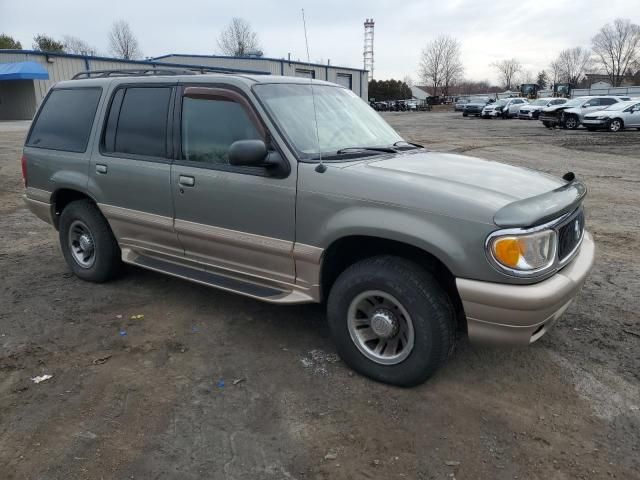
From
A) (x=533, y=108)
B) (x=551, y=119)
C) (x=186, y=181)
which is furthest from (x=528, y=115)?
(x=186, y=181)

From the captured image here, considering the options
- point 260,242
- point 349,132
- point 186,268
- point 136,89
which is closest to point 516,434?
point 260,242

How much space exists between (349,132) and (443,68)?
102805 millimetres

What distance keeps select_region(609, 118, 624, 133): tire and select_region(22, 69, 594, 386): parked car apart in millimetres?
22835

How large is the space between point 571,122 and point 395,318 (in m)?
26.1

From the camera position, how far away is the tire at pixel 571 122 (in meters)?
25.4

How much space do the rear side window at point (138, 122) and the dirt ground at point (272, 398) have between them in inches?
53.2

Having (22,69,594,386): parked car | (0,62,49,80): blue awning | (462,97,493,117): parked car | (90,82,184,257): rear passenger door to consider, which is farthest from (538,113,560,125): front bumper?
(0,62,49,80): blue awning

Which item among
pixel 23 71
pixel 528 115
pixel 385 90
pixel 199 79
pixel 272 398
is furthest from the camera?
pixel 385 90

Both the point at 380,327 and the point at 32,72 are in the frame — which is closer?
the point at 380,327

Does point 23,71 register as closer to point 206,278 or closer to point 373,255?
point 206,278

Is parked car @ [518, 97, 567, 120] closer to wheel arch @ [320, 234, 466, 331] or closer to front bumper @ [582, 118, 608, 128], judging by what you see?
front bumper @ [582, 118, 608, 128]

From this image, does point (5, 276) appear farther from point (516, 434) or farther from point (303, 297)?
point (516, 434)

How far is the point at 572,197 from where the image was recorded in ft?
11.1

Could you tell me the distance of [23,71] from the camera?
31375mm
